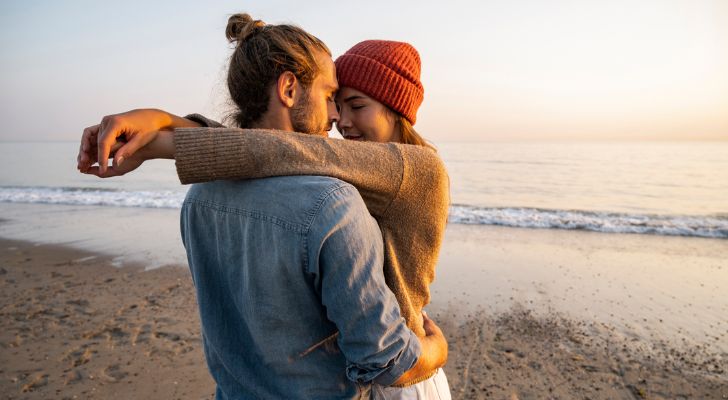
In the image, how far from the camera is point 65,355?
4637mm

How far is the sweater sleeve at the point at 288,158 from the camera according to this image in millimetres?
1120

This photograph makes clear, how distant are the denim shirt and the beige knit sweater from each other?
67mm

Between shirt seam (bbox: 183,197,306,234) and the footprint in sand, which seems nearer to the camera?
shirt seam (bbox: 183,197,306,234)

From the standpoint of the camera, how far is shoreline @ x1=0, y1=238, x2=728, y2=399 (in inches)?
164

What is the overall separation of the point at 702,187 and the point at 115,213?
23.9 meters

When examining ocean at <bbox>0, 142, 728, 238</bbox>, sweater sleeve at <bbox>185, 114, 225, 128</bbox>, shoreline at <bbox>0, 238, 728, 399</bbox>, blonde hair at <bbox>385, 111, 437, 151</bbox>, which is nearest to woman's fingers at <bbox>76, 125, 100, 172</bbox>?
sweater sleeve at <bbox>185, 114, 225, 128</bbox>

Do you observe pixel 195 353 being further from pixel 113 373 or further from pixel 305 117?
pixel 305 117

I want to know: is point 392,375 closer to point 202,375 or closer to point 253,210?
point 253,210

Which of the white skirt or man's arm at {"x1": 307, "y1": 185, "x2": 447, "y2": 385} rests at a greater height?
man's arm at {"x1": 307, "y1": 185, "x2": 447, "y2": 385}

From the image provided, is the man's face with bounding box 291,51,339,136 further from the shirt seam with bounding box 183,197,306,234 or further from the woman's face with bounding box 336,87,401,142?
the woman's face with bounding box 336,87,401,142

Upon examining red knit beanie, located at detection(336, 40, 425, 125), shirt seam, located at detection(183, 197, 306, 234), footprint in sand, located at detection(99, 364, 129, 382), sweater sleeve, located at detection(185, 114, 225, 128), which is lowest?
footprint in sand, located at detection(99, 364, 129, 382)

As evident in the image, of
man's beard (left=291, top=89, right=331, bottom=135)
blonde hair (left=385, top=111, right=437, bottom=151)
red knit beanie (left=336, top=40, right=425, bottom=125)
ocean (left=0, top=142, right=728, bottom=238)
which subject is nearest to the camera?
man's beard (left=291, top=89, right=331, bottom=135)

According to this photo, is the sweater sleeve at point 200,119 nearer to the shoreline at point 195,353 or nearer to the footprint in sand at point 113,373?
the shoreline at point 195,353

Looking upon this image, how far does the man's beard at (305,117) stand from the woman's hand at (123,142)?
18.9 inches
